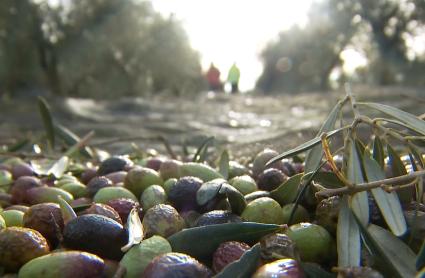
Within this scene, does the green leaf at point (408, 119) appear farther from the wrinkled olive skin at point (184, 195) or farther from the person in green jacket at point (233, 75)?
the person in green jacket at point (233, 75)

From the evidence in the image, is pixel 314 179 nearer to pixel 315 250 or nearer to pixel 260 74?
pixel 315 250

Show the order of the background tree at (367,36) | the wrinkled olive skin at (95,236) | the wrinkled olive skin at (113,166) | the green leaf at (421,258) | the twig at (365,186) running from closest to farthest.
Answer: the green leaf at (421,258)
the twig at (365,186)
the wrinkled olive skin at (95,236)
the wrinkled olive skin at (113,166)
the background tree at (367,36)

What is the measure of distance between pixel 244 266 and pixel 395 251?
0.26 meters

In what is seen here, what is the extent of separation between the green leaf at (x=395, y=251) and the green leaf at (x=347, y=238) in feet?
0.10

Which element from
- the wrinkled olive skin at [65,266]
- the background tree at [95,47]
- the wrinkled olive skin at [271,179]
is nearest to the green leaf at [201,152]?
the wrinkled olive skin at [271,179]

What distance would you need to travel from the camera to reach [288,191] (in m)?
1.21

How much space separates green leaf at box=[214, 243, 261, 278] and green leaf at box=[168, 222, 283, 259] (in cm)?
8

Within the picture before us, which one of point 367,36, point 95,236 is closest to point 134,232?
point 95,236

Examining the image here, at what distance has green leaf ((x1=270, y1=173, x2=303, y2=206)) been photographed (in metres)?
1.19

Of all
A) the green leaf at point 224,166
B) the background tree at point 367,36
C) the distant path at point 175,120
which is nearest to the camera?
the green leaf at point 224,166

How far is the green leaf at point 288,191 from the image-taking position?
1194 millimetres

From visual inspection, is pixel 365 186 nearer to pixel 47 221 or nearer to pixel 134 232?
pixel 134 232

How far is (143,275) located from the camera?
2.94ft

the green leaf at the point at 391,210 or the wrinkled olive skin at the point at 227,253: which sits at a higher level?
the green leaf at the point at 391,210
